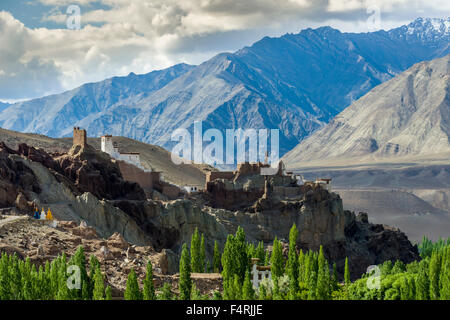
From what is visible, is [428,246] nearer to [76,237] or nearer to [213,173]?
[213,173]

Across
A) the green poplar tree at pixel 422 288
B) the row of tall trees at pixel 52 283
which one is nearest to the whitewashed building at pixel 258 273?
the green poplar tree at pixel 422 288

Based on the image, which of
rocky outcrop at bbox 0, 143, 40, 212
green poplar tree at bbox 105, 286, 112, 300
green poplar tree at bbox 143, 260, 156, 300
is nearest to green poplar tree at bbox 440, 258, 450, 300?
green poplar tree at bbox 143, 260, 156, 300

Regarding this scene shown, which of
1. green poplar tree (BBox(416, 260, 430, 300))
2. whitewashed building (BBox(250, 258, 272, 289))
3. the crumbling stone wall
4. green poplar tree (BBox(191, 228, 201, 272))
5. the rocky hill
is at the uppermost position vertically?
the crumbling stone wall

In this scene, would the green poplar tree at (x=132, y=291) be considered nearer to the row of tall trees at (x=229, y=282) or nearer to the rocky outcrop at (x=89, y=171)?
the row of tall trees at (x=229, y=282)

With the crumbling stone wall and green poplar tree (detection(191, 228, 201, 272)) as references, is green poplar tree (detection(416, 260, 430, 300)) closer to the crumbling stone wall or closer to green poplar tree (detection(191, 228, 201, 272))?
green poplar tree (detection(191, 228, 201, 272))

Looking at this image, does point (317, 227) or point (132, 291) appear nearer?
point (132, 291)

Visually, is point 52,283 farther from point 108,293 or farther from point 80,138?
point 80,138

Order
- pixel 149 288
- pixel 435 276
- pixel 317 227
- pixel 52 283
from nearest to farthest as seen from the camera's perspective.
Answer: pixel 52 283 < pixel 149 288 < pixel 435 276 < pixel 317 227

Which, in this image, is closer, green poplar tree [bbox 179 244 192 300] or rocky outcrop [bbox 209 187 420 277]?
Result: green poplar tree [bbox 179 244 192 300]

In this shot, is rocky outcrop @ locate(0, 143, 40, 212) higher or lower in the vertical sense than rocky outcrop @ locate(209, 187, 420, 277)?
higher

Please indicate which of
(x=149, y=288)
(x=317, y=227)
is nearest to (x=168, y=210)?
(x=317, y=227)

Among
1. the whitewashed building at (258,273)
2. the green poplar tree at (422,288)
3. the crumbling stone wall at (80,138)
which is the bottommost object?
the green poplar tree at (422,288)

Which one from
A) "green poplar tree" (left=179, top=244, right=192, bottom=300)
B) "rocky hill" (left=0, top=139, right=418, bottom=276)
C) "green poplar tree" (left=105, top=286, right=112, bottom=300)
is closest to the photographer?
"green poplar tree" (left=105, top=286, right=112, bottom=300)
